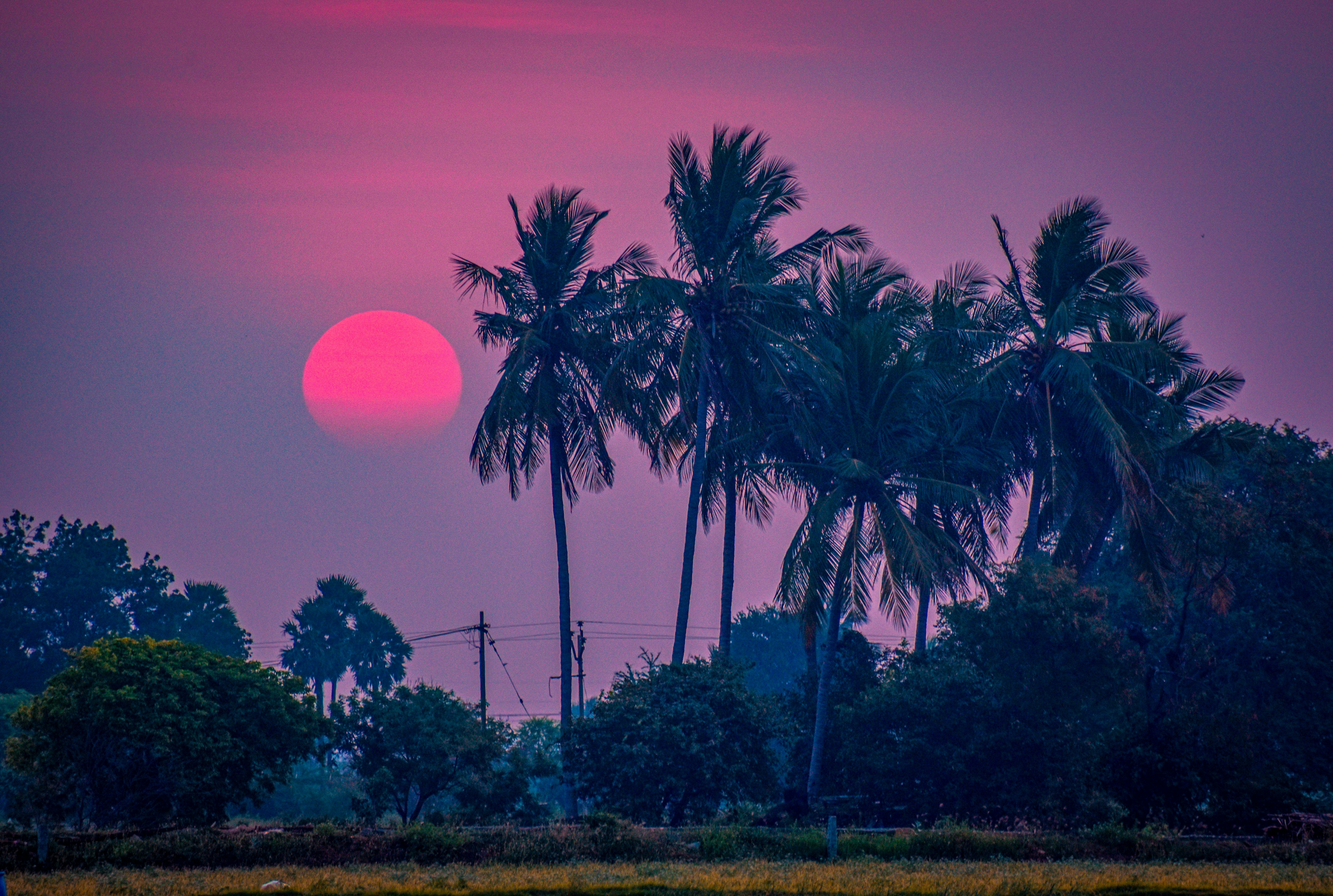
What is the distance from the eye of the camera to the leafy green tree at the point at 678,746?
3447 cm

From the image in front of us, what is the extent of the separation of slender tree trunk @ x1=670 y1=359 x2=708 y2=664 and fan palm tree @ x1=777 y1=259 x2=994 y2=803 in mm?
3048

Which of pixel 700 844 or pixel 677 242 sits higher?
pixel 677 242

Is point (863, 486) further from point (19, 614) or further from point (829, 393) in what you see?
point (19, 614)

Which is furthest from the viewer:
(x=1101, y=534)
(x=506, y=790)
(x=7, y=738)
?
(x=7, y=738)

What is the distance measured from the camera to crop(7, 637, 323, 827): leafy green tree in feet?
107

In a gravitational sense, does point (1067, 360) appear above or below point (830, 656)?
above

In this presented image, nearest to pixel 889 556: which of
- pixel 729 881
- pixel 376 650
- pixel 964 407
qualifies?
pixel 964 407

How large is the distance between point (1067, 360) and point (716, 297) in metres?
12.2

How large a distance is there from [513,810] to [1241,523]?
25006 millimetres

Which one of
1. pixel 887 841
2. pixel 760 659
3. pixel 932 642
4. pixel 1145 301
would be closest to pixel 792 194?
pixel 1145 301

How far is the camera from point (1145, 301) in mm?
42969

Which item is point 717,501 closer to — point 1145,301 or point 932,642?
point 932,642

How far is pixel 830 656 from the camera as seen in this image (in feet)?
125

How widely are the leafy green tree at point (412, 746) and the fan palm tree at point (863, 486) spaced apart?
450 inches
